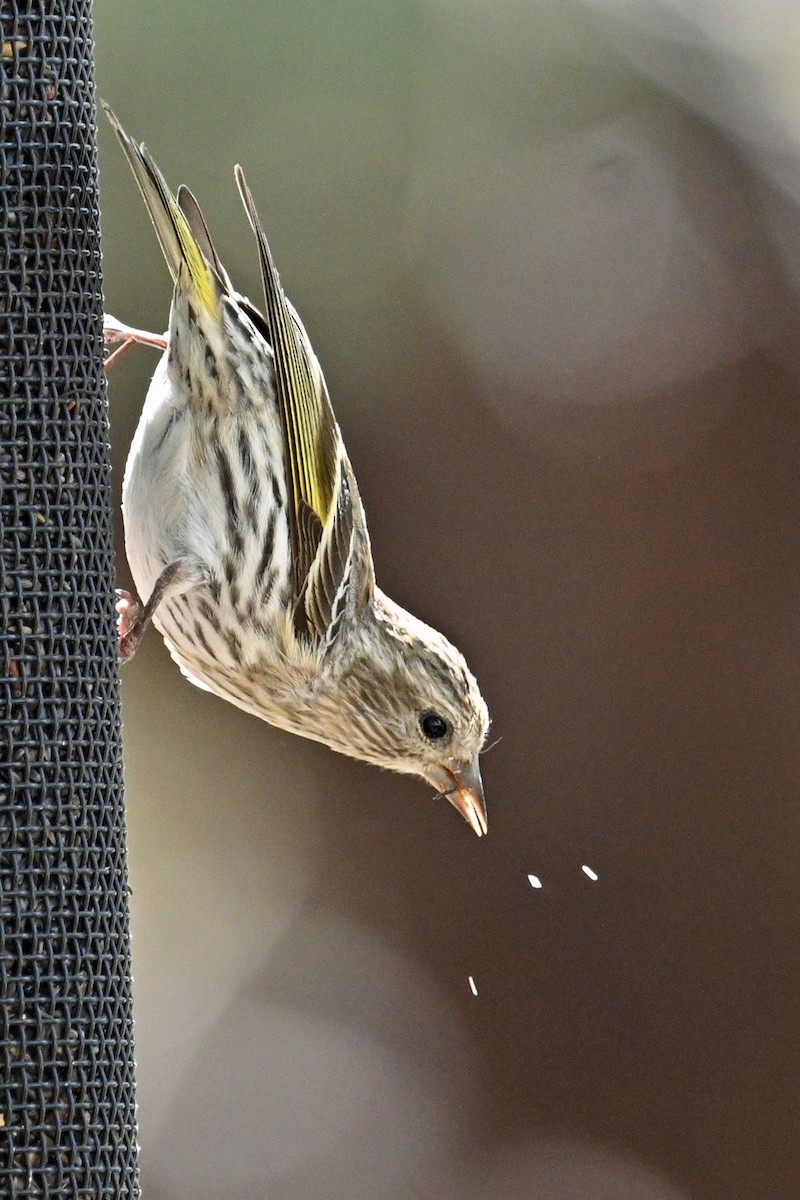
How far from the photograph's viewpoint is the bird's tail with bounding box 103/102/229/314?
383cm

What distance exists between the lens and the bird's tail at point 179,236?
3.83m

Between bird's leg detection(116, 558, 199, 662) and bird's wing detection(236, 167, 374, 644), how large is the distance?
0.30 m

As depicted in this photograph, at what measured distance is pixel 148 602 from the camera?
13.1ft

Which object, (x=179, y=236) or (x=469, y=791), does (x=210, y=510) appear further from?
(x=469, y=791)

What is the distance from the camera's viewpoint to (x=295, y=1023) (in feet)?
25.6

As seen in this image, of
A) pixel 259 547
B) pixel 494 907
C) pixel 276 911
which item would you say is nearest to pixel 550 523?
pixel 494 907

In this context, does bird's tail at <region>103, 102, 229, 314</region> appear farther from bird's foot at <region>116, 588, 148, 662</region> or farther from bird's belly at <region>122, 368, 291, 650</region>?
bird's foot at <region>116, 588, 148, 662</region>

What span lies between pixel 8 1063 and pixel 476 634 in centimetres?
421

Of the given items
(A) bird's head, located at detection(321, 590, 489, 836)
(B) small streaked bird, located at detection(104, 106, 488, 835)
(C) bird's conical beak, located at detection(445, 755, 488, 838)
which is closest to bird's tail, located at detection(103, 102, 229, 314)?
(B) small streaked bird, located at detection(104, 106, 488, 835)

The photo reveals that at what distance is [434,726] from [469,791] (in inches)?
7.7

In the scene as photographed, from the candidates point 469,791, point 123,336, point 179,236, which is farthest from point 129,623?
point 469,791

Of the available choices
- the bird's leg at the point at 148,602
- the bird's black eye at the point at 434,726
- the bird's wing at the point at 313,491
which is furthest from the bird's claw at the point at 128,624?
the bird's black eye at the point at 434,726

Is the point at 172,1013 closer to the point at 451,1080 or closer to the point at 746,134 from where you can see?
the point at 451,1080

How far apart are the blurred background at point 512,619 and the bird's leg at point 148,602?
3.06 m
